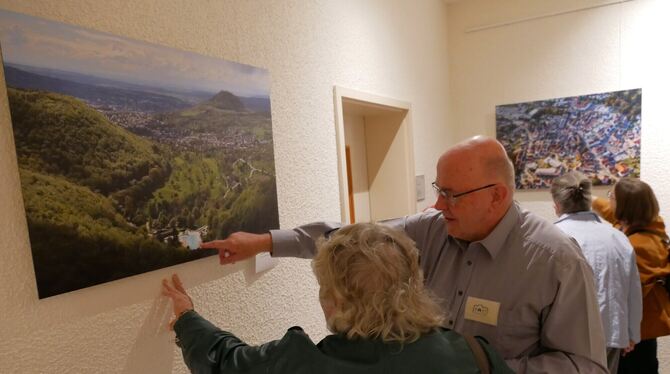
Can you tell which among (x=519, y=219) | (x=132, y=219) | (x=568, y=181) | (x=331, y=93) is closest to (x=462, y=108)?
(x=568, y=181)

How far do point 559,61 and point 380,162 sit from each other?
1.97 m

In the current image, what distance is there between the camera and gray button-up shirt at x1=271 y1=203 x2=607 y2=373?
3.87 ft

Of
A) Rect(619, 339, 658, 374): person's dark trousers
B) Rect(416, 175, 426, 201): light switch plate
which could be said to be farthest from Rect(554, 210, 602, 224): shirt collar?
Rect(416, 175, 426, 201): light switch plate

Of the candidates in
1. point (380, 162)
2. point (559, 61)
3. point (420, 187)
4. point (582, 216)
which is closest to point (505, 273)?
point (582, 216)

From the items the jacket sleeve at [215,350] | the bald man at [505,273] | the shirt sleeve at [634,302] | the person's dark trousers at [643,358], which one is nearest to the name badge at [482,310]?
the bald man at [505,273]

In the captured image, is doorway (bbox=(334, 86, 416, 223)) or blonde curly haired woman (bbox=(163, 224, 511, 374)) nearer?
blonde curly haired woman (bbox=(163, 224, 511, 374))

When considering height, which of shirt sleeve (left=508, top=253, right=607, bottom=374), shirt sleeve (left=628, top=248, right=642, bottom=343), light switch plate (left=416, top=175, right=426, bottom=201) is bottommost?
shirt sleeve (left=628, top=248, right=642, bottom=343)

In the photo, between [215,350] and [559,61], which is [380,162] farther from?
[215,350]

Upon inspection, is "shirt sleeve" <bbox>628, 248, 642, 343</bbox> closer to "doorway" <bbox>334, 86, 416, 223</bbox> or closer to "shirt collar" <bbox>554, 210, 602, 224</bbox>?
"shirt collar" <bbox>554, 210, 602, 224</bbox>

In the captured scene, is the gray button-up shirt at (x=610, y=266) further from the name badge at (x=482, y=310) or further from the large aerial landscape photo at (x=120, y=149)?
the large aerial landscape photo at (x=120, y=149)

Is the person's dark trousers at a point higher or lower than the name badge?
lower

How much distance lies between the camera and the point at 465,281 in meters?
1.37

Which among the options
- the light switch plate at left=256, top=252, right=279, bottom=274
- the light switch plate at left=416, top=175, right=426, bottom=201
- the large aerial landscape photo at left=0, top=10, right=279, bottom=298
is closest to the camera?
the large aerial landscape photo at left=0, top=10, right=279, bottom=298

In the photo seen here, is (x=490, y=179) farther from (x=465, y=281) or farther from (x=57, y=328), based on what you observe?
(x=57, y=328)
